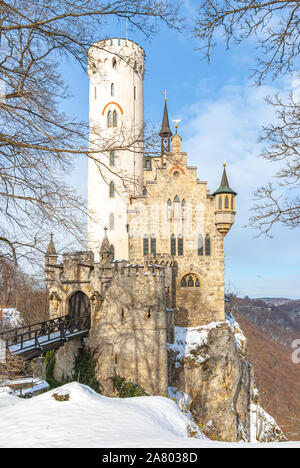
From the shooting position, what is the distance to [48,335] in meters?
17.2

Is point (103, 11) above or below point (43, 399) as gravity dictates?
above

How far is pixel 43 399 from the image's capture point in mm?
7223

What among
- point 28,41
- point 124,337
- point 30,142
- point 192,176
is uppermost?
point 192,176

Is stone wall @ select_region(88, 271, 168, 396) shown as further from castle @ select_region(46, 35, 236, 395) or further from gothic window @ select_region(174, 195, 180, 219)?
gothic window @ select_region(174, 195, 180, 219)

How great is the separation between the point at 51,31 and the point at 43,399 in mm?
7118

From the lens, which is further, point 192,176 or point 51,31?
point 192,176

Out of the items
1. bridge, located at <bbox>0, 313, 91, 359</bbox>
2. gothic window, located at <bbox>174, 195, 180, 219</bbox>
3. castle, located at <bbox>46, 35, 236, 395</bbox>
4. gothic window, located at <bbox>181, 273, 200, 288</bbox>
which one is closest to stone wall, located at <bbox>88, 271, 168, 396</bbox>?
castle, located at <bbox>46, 35, 236, 395</bbox>

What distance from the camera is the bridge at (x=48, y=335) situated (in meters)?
15.0

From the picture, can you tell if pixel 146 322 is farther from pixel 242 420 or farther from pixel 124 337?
pixel 242 420

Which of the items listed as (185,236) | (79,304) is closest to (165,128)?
(185,236)

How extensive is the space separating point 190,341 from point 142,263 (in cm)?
656

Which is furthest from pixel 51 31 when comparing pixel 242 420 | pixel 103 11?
pixel 242 420

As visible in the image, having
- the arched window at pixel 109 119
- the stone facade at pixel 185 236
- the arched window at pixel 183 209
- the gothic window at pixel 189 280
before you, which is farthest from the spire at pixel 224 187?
the arched window at pixel 109 119
